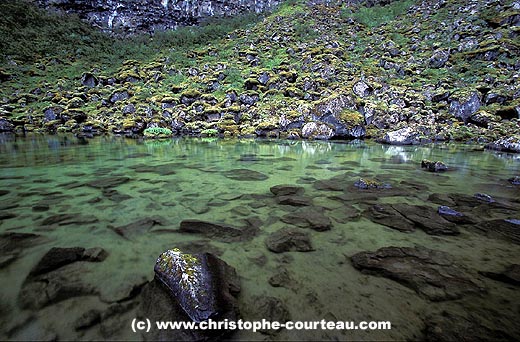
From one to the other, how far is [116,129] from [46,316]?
127 feet

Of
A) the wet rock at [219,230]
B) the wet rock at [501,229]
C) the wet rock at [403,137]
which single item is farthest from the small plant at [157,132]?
the wet rock at [501,229]

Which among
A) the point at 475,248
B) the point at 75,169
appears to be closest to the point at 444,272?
the point at 475,248

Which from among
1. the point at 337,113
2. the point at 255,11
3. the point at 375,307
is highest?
the point at 255,11

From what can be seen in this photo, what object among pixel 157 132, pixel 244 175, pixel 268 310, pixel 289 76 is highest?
pixel 289 76

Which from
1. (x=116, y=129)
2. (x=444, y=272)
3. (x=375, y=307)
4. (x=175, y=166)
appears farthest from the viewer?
(x=116, y=129)

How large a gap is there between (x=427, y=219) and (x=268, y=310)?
14.2 ft

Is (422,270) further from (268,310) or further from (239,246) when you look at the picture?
(239,246)

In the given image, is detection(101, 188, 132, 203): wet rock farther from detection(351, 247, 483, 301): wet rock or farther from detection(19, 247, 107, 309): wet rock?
detection(351, 247, 483, 301): wet rock

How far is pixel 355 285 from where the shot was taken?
3174 mm

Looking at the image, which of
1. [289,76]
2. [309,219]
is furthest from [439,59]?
[309,219]

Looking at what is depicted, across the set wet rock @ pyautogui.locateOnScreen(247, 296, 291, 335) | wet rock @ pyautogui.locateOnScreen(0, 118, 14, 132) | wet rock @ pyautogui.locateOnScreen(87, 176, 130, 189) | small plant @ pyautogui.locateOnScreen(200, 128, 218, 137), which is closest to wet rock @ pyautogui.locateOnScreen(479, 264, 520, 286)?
wet rock @ pyautogui.locateOnScreen(247, 296, 291, 335)

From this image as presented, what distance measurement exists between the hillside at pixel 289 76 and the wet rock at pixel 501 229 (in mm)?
20858

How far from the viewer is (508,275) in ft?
10.8

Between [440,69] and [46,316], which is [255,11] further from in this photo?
[46,316]
